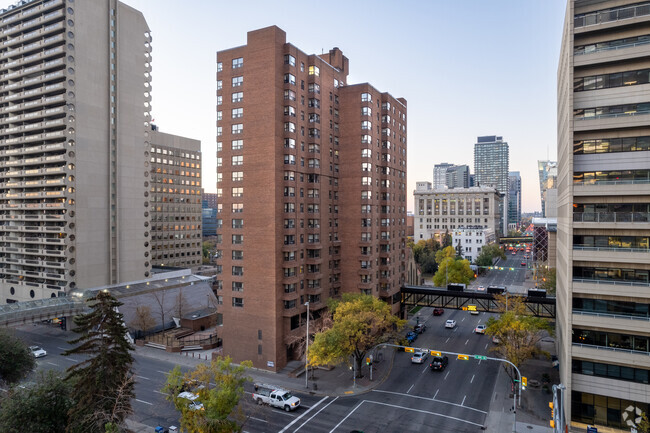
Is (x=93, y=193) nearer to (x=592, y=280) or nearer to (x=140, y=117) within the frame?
(x=140, y=117)

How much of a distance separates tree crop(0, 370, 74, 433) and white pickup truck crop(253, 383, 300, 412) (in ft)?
62.4

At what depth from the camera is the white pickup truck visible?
43.3 metres

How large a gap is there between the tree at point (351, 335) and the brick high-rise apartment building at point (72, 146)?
56707 mm

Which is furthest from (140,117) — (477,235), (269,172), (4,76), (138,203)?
(477,235)

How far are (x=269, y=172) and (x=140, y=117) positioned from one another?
5011 centimetres

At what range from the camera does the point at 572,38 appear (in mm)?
40875

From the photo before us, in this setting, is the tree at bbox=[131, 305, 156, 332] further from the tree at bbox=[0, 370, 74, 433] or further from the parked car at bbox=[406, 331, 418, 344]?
the parked car at bbox=[406, 331, 418, 344]

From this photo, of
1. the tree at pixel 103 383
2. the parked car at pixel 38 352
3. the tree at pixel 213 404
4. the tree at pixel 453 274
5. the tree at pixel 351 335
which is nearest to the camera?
the tree at pixel 213 404

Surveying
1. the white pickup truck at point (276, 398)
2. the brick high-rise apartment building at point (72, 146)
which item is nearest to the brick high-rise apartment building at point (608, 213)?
the white pickup truck at point (276, 398)

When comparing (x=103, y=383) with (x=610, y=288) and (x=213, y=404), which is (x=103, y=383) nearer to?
(x=213, y=404)

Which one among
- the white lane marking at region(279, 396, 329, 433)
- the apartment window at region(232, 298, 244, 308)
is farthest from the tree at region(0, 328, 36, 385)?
the white lane marking at region(279, 396, 329, 433)

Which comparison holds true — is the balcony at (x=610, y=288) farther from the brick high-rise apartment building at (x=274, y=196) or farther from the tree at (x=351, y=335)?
the brick high-rise apartment building at (x=274, y=196)

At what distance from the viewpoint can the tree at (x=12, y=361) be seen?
139 feet

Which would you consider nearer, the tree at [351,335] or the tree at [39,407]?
the tree at [39,407]
